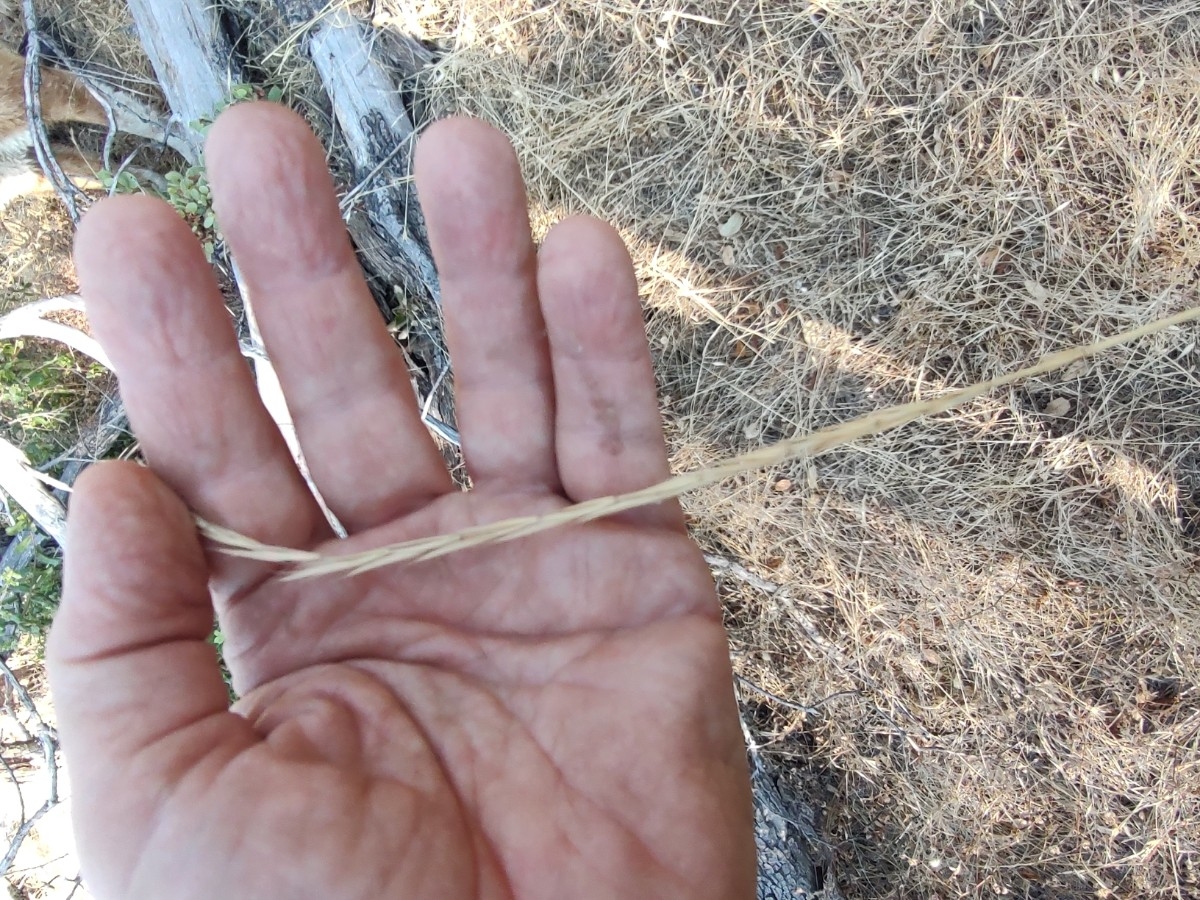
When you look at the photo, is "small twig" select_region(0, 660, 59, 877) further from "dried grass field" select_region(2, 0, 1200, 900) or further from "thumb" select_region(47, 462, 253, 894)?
"dried grass field" select_region(2, 0, 1200, 900)

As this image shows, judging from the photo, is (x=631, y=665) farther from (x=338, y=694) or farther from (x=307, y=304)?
(x=307, y=304)

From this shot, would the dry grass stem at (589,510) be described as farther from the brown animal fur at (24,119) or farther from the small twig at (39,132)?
the brown animal fur at (24,119)

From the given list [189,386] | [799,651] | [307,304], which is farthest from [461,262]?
[799,651]

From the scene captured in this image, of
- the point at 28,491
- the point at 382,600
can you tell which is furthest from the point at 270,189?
the point at 28,491

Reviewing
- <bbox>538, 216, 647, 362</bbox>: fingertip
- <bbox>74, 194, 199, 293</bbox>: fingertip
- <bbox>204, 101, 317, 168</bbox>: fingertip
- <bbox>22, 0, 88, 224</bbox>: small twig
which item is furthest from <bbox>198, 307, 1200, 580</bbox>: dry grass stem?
<bbox>22, 0, 88, 224</bbox>: small twig

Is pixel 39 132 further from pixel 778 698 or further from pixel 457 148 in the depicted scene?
pixel 778 698
